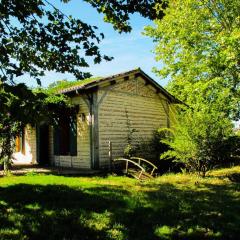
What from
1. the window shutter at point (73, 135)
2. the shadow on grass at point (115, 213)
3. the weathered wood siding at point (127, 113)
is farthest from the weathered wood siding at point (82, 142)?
the shadow on grass at point (115, 213)

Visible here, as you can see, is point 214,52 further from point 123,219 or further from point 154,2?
point 123,219

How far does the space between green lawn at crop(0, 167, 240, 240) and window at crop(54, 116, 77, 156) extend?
5.91 metres

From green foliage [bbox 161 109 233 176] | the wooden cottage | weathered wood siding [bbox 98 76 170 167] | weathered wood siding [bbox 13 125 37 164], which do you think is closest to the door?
the wooden cottage

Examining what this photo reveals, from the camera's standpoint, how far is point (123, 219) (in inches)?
282

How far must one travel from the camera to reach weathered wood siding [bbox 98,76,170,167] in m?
17.4

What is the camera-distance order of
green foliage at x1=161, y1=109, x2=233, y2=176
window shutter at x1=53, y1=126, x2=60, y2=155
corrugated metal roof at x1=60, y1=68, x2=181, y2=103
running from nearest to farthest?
green foliage at x1=161, y1=109, x2=233, y2=176, corrugated metal roof at x1=60, y1=68, x2=181, y2=103, window shutter at x1=53, y1=126, x2=60, y2=155

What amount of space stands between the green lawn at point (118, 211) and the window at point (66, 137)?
19.4ft

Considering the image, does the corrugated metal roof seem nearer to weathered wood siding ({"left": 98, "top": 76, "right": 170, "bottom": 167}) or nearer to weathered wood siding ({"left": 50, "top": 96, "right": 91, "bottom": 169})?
weathered wood siding ({"left": 98, "top": 76, "right": 170, "bottom": 167})

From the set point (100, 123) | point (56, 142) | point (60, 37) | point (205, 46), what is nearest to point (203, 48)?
point (205, 46)

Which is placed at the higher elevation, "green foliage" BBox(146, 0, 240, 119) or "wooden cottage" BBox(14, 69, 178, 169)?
"green foliage" BBox(146, 0, 240, 119)

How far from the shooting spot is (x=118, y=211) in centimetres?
781

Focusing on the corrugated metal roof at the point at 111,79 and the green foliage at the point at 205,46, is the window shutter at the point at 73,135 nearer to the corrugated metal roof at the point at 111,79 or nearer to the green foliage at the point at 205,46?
the corrugated metal roof at the point at 111,79

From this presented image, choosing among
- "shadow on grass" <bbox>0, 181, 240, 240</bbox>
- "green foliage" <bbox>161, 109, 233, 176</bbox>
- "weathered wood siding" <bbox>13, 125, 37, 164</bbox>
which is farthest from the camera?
"weathered wood siding" <bbox>13, 125, 37, 164</bbox>

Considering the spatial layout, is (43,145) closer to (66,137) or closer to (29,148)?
(29,148)
